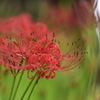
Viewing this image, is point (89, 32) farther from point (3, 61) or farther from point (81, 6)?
point (3, 61)

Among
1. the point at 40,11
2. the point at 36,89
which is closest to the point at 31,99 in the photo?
the point at 36,89

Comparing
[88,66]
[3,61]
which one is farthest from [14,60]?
[88,66]

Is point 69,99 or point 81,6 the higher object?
point 81,6

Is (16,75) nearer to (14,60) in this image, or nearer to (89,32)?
(14,60)
